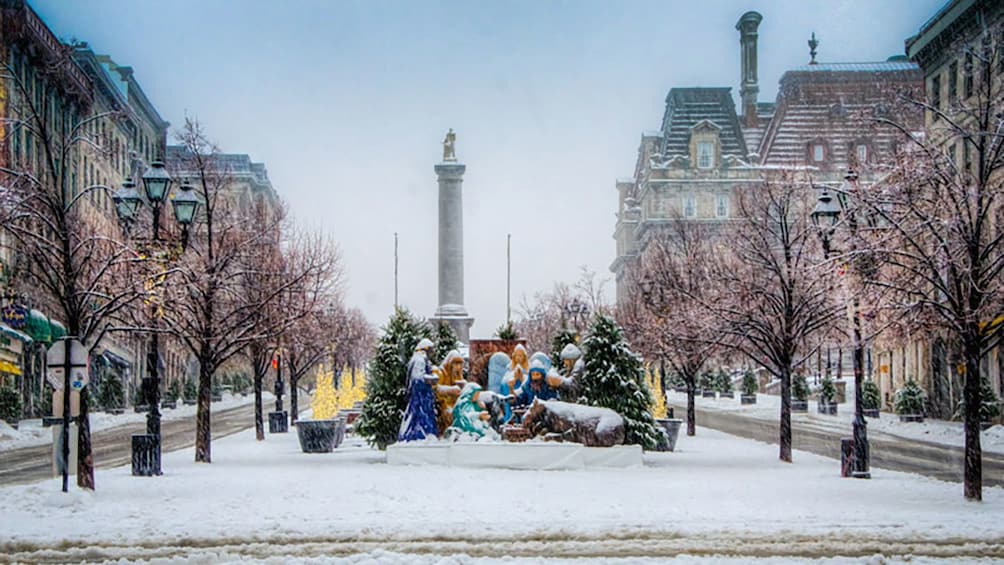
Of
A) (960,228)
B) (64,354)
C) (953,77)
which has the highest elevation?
(953,77)

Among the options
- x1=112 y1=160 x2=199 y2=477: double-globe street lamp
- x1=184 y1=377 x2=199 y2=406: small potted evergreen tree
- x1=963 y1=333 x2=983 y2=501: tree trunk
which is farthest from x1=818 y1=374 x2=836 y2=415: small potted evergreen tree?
x1=112 y1=160 x2=199 y2=477: double-globe street lamp

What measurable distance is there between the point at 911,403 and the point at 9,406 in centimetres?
3265

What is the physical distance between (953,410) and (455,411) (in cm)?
2529

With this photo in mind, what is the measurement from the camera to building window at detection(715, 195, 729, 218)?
99.8 meters

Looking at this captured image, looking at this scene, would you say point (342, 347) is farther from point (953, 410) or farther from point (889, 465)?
point (889, 465)

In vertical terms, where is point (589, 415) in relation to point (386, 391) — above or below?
below

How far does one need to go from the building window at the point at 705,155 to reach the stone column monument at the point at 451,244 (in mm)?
45427

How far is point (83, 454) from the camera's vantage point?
1891 cm

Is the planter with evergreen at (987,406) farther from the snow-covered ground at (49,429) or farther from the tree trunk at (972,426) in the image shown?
the snow-covered ground at (49,429)

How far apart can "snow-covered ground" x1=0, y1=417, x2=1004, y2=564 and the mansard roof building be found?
70.8m

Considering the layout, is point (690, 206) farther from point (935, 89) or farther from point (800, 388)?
point (935, 89)

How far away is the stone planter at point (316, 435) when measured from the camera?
2920cm

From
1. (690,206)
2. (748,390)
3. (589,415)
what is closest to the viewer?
(589,415)

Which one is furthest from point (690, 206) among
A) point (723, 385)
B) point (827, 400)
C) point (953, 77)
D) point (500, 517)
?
point (500, 517)
